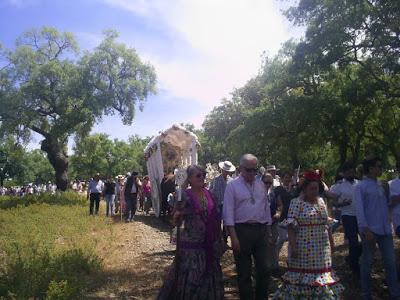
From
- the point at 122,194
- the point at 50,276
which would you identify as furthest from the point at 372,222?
the point at 122,194

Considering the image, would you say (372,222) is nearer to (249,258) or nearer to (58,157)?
(249,258)

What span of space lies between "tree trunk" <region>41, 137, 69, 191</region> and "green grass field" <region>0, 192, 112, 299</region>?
1088 centimetres

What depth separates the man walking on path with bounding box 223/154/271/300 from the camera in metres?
5.61

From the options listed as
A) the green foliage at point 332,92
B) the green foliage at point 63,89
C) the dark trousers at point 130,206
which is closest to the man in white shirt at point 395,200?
the green foliage at point 332,92

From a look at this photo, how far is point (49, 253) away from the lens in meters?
8.95

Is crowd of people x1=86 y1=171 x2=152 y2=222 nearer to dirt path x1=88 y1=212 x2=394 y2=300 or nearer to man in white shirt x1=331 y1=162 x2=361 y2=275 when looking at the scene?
dirt path x1=88 y1=212 x2=394 y2=300

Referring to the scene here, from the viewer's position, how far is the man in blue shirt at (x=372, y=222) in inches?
225

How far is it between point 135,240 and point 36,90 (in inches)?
734

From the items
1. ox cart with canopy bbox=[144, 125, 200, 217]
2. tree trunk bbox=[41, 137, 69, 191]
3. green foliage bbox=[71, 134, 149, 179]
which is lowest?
ox cart with canopy bbox=[144, 125, 200, 217]

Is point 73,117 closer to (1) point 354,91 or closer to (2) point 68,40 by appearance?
(2) point 68,40

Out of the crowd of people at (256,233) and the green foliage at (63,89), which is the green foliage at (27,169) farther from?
the crowd of people at (256,233)

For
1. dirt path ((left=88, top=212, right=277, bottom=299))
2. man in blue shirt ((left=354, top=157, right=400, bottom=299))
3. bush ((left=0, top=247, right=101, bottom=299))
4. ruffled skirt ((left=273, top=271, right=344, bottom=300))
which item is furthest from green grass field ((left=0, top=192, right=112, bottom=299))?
man in blue shirt ((left=354, top=157, right=400, bottom=299))

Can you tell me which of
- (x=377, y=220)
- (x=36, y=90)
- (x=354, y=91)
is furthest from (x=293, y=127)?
(x=377, y=220)

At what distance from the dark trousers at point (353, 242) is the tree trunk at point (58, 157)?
81.2 feet
